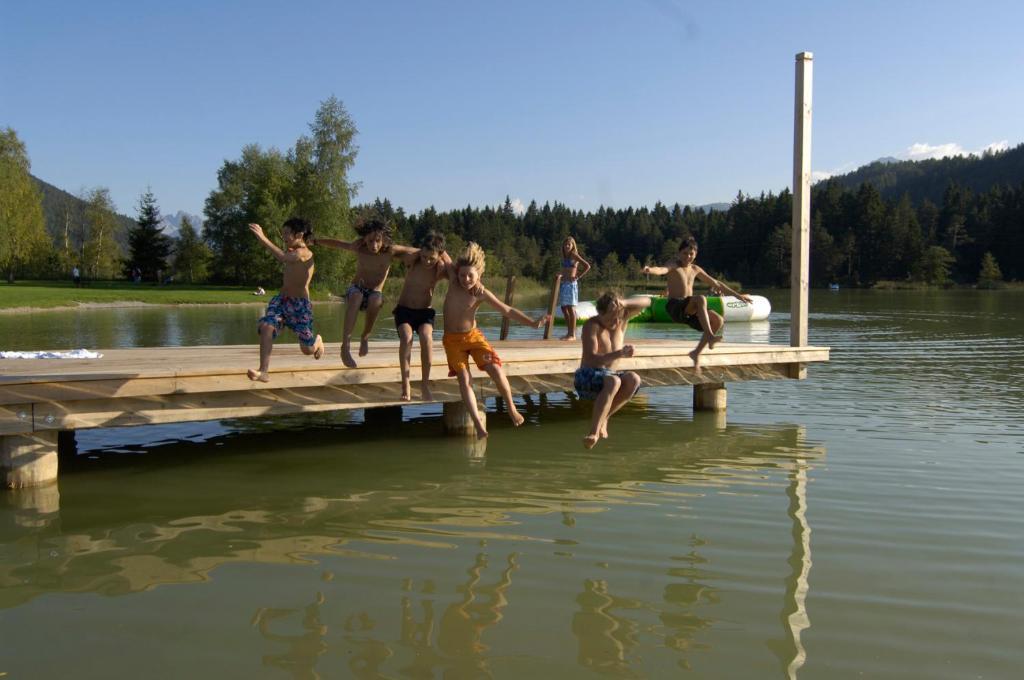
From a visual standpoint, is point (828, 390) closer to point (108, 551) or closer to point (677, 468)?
point (677, 468)

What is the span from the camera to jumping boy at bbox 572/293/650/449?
26.6 feet

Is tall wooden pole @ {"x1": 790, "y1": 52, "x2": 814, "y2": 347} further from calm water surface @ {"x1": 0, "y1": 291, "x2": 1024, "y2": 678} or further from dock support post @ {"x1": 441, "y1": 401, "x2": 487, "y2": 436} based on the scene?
dock support post @ {"x1": 441, "y1": 401, "x2": 487, "y2": 436}

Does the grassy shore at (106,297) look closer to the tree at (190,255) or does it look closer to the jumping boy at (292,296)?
the tree at (190,255)

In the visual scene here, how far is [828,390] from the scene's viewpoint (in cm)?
1692

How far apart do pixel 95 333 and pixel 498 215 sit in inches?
5009

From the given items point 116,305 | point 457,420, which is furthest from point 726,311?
point 116,305

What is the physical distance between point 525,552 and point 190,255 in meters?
86.5

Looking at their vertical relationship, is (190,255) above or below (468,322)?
above

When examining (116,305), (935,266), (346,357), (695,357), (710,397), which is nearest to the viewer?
(346,357)

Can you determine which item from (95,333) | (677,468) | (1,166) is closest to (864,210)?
(1,166)

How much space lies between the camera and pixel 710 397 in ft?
48.1

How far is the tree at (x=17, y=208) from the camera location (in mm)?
64875

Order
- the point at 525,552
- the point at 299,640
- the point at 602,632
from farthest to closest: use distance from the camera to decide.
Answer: the point at 525,552 → the point at 602,632 → the point at 299,640

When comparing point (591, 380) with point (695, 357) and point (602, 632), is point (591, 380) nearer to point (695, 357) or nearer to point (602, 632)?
point (602, 632)
